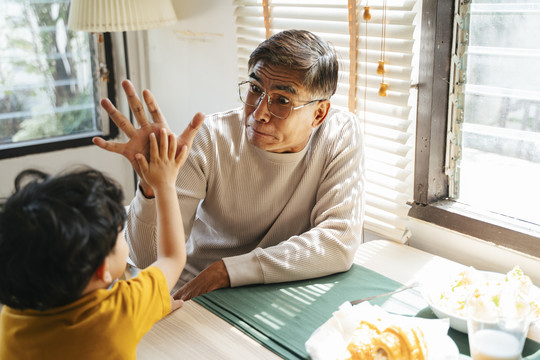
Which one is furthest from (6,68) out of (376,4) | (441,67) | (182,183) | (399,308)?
(399,308)

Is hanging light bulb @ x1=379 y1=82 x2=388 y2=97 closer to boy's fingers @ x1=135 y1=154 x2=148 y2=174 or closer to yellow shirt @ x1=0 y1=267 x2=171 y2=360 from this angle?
boy's fingers @ x1=135 y1=154 x2=148 y2=174

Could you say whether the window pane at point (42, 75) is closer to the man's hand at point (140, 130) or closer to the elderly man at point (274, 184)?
the elderly man at point (274, 184)

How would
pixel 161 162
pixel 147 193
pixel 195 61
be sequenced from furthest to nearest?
1. pixel 195 61
2. pixel 147 193
3. pixel 161 162

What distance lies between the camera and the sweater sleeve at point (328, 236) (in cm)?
148

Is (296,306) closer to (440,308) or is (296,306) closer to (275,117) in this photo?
(440,308)

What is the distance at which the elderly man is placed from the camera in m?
1.51

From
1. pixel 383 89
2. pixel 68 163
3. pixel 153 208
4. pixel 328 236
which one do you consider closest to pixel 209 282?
pixel 153 208

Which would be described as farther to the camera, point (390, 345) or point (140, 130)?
point (140, 130)

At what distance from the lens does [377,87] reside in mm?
1863

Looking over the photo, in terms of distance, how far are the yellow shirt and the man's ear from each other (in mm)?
854

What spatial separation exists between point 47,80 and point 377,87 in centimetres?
167

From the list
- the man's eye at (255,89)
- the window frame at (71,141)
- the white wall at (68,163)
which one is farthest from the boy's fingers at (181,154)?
→ the window frame at (71,141)

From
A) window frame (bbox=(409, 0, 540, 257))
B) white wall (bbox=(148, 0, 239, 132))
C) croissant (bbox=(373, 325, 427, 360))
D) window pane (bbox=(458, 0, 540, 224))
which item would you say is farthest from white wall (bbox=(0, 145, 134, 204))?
croissant (bbox=(373, 325, 427, 360))

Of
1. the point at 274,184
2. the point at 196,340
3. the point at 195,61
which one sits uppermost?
the point at 195,61
